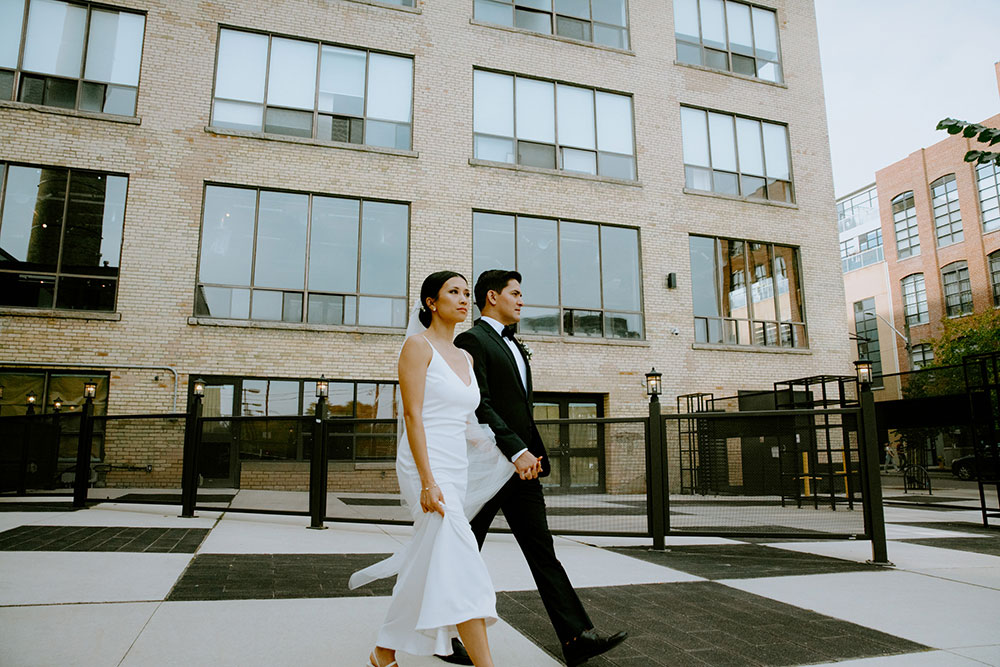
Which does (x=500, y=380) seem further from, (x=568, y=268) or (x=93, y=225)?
(x=93, y=225)

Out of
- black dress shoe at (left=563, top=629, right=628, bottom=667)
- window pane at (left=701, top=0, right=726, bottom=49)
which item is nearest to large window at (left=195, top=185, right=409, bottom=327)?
window pane at (left=701, top=0, right=726, bottom=49)

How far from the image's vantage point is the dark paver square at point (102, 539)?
225 inches

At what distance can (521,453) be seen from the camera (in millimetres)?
3023

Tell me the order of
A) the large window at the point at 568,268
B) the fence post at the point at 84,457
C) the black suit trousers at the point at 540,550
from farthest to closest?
1. the large window at the point at 568,268
2. the fence post at the point at 84,457
3. the black suit trousers at the point at 540,550

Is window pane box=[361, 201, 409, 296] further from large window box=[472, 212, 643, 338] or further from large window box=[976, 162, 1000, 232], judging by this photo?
large window box=[976, 162, 1000, 232]

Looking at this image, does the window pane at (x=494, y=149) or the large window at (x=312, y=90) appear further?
the window pane at (x=494, y=149)

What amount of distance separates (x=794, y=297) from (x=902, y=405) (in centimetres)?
644

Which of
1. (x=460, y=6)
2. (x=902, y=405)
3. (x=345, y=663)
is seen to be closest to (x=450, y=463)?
(x=345, y=663)

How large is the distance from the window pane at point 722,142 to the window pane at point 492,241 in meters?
6.83

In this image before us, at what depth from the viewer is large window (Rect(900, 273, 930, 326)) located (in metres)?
39.9

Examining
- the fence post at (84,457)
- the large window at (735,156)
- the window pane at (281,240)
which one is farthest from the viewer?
the large window at (735,156)

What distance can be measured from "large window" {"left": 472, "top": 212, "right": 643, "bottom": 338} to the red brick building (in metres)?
27.8

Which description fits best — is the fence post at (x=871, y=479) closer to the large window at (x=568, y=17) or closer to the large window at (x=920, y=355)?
the large window at (x=568, y=17)

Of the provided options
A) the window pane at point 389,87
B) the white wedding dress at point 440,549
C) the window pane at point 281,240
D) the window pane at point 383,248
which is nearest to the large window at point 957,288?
the window pane at point 389,87
